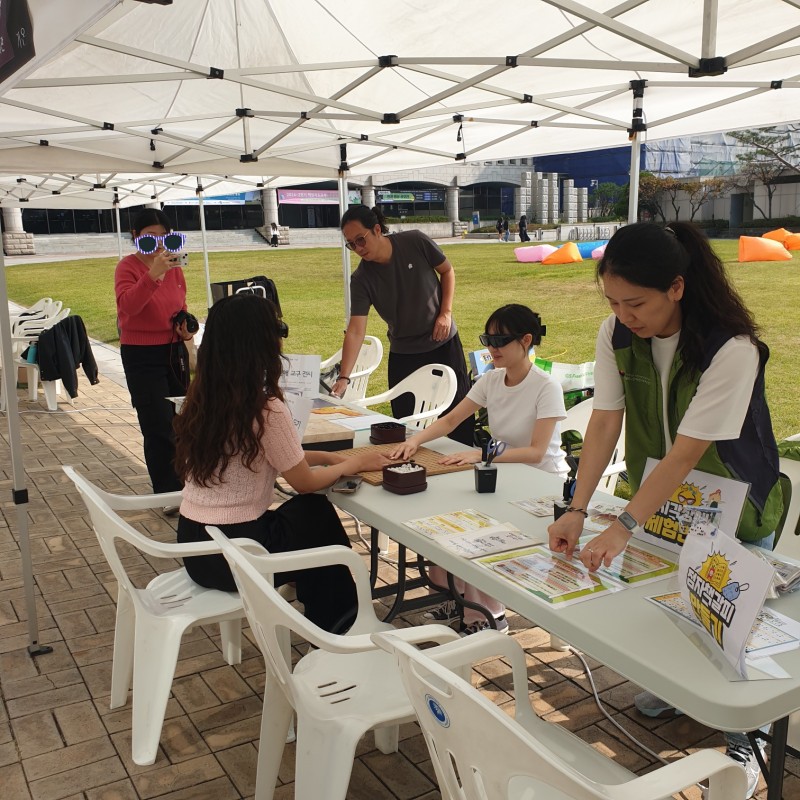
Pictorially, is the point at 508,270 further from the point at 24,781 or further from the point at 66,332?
the point at 24,781

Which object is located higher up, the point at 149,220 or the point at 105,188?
the point at 105,188

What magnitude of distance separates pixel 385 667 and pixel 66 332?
6727 millimetres

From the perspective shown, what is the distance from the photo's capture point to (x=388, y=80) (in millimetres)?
5047

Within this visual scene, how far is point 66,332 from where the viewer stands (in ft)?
26.0

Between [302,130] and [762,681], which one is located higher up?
[302,130]

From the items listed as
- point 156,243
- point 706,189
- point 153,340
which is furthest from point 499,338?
point 706,189

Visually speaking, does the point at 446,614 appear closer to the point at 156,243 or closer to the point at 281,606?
the point at 281,606

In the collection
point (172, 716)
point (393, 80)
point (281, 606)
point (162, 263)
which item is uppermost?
point (393, 80)

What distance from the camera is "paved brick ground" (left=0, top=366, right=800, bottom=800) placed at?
2375mm

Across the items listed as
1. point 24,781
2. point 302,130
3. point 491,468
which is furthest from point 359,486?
point 302,130

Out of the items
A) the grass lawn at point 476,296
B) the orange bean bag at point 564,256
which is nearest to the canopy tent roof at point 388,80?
the grass lawn at point 476,296

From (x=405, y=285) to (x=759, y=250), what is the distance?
19.7m

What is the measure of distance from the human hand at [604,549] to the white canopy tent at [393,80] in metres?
2.20

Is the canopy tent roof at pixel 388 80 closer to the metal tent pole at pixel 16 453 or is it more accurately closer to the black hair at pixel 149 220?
the black hair at pixel 149 220
